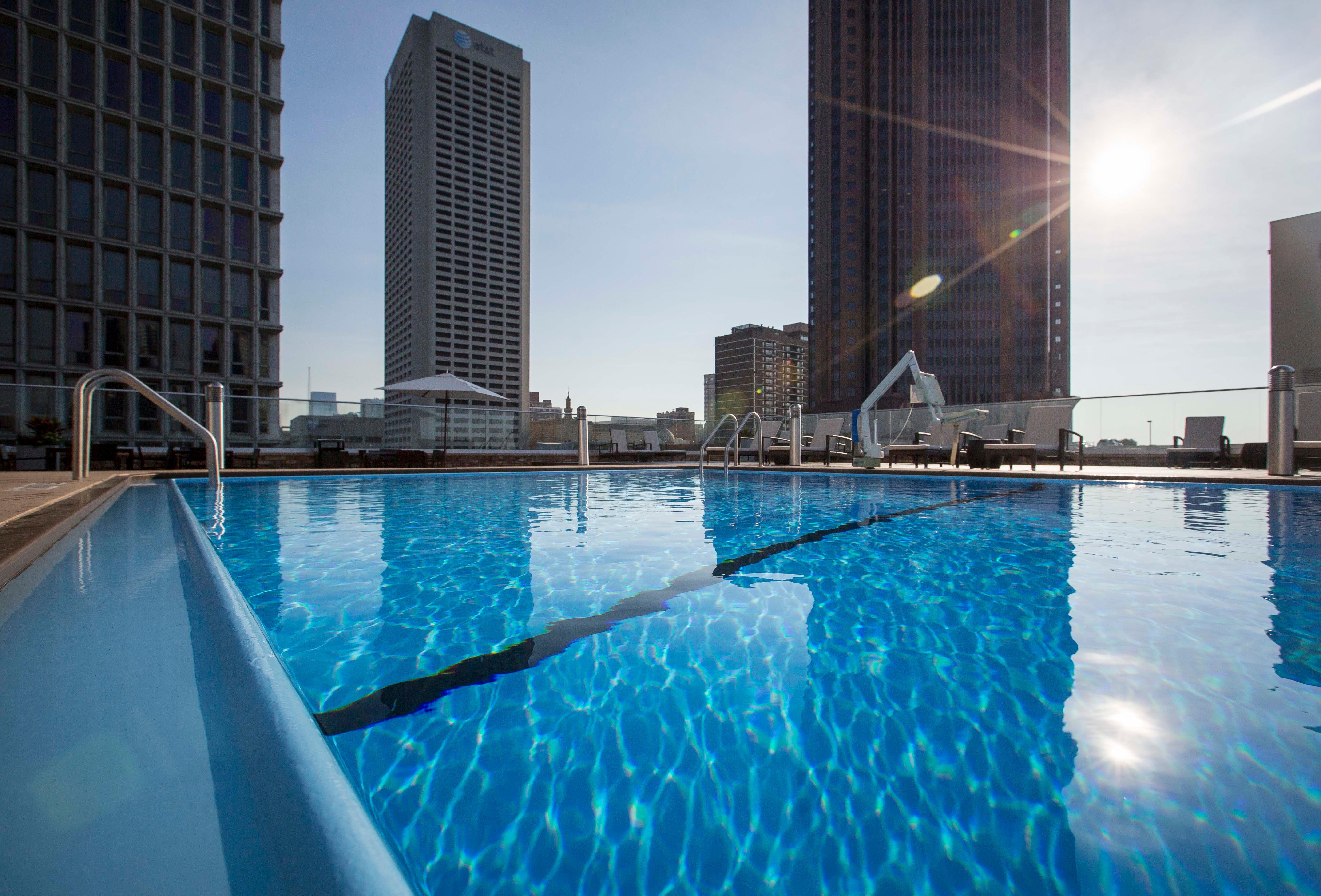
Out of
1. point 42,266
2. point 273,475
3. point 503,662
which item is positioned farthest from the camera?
point 42,266

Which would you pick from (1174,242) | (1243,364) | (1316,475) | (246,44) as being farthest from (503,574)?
(1243,364)

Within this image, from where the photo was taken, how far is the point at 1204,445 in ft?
36.2

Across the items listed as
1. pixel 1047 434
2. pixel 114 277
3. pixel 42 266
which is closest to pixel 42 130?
pixel 42 266

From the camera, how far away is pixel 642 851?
127 cm

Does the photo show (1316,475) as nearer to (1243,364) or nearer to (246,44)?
(1243,364)

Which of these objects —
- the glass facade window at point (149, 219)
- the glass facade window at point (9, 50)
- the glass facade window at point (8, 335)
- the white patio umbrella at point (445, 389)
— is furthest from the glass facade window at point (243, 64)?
the white patio umbrella at point (445, 389)

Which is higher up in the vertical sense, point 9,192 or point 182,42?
point 182,42

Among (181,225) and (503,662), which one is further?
(181,225)

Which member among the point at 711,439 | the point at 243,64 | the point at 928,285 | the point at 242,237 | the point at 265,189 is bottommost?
the point at 711,439

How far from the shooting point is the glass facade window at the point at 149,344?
74.7 ft

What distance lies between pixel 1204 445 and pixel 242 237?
31.9 meters

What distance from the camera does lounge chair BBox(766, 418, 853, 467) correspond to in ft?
45.9

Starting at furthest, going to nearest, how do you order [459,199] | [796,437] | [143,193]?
[459,199] → [143,193] → [796,437]

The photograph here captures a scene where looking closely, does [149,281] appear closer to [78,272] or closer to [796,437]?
[78,272]
